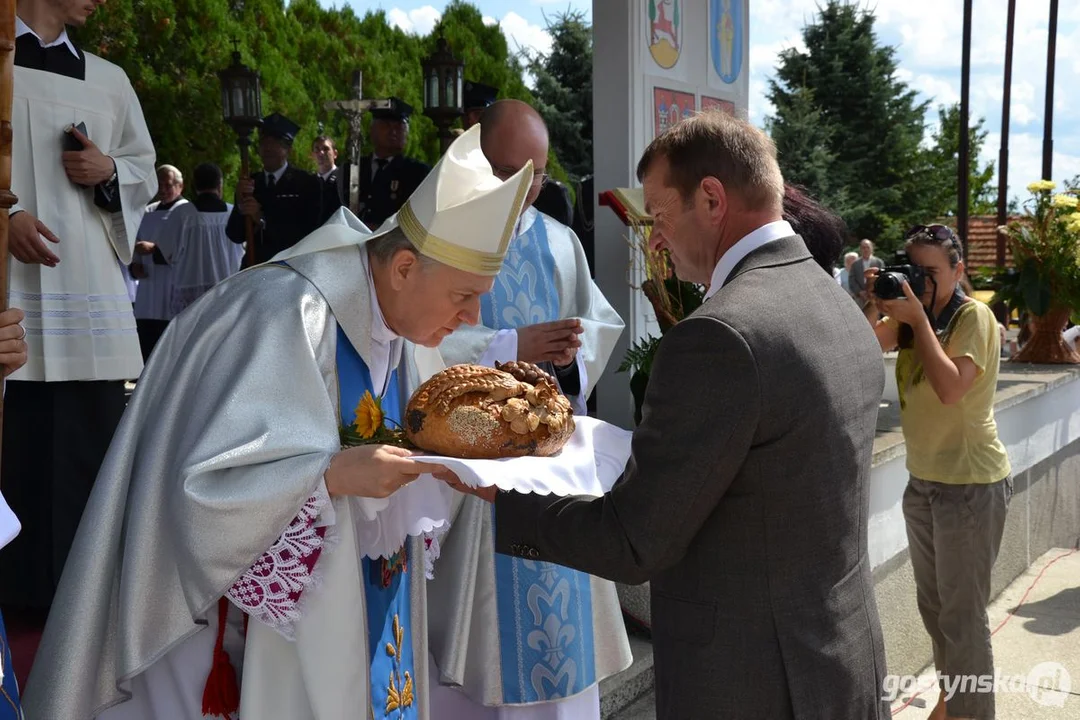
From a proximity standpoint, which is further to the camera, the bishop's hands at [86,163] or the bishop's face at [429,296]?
the bishop's hands at [86,163]

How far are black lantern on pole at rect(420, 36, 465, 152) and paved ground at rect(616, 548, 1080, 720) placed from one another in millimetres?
3433

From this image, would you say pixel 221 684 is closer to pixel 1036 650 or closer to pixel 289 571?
pixel 289 571

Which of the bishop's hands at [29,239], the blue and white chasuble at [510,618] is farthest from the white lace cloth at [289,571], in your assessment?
the bishop's hands at [29,239]

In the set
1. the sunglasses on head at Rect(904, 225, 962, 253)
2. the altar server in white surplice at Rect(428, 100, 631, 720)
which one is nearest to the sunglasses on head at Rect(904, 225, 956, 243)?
the sunglasses on head at Rect(904, 225, 962, 253)

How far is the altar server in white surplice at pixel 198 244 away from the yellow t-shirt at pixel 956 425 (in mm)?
6191

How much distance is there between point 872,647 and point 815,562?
0.90 feet

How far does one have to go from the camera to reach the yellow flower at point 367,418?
7.56 ft

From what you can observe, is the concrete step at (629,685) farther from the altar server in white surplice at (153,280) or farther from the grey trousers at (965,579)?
the altar server in white surplice at (153,280)

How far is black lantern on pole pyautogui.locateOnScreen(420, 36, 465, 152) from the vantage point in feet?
20.1

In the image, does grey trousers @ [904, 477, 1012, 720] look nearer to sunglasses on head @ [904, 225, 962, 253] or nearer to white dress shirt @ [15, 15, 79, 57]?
sunglasses on head @ [904, 225, 962, 253]

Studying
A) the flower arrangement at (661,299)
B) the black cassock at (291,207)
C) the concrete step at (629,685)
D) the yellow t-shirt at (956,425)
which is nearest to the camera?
the concrete step at (629,685)

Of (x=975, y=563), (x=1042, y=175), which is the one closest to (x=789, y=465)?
(x=975, y=563)

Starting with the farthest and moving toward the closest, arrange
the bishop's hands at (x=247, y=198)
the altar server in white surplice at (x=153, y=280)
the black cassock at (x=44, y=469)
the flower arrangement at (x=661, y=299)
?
1. the altar server in white surplice at (x=153, y=280)
2. the bishop's hands at (x=247, y=198)
3. the flower arrangement at (x=661, y=299)
4. the black cassock at (x=44, y=469)

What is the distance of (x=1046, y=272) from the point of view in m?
8.39
